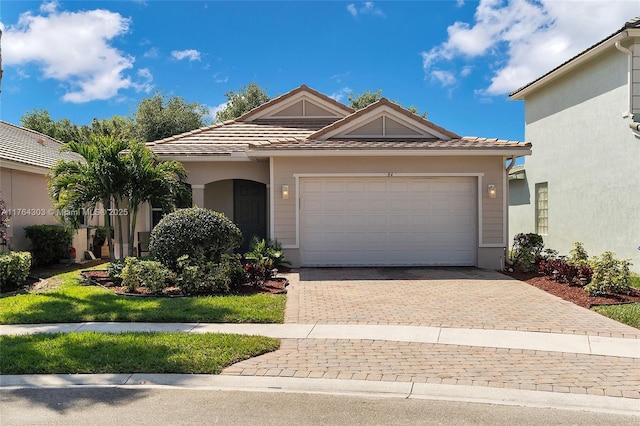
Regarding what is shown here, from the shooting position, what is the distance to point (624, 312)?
8414mm

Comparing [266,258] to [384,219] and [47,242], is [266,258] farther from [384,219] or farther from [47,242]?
[47,242]

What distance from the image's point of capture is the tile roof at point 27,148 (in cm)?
1416

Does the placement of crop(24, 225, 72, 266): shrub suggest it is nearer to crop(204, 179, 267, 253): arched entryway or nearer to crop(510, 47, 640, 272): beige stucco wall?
crop(204, 179, 267, 253): arched entryway

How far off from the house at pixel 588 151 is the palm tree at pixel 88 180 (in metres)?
12.5

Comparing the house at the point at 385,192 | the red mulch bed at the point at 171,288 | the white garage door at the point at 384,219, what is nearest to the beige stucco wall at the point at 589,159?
the house at the point at 385,192

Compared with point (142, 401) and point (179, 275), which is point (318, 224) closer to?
point (179, 275)

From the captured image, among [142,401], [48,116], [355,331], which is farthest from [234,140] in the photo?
[48,116]

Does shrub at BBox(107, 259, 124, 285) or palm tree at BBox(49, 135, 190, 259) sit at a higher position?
palm tree at BBox(49, 135, 190, 259)

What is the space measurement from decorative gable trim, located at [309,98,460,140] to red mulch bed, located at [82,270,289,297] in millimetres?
4918

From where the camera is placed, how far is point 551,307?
9039 millimetres

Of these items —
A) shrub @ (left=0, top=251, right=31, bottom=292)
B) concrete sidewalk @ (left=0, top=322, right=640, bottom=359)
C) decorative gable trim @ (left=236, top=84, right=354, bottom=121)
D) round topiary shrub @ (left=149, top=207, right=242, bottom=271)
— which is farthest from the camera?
decorative gable trim @ (left=236, top=84, right=354, bottom=121)

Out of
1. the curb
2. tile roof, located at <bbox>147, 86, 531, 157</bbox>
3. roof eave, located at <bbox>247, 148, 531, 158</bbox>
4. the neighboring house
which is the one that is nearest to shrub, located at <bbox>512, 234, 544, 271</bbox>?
roof eave, located at <bbox>247, 148, 531, 158</bbox>

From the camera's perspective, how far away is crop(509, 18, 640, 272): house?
1254 centimetres

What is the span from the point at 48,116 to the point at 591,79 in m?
42.7
